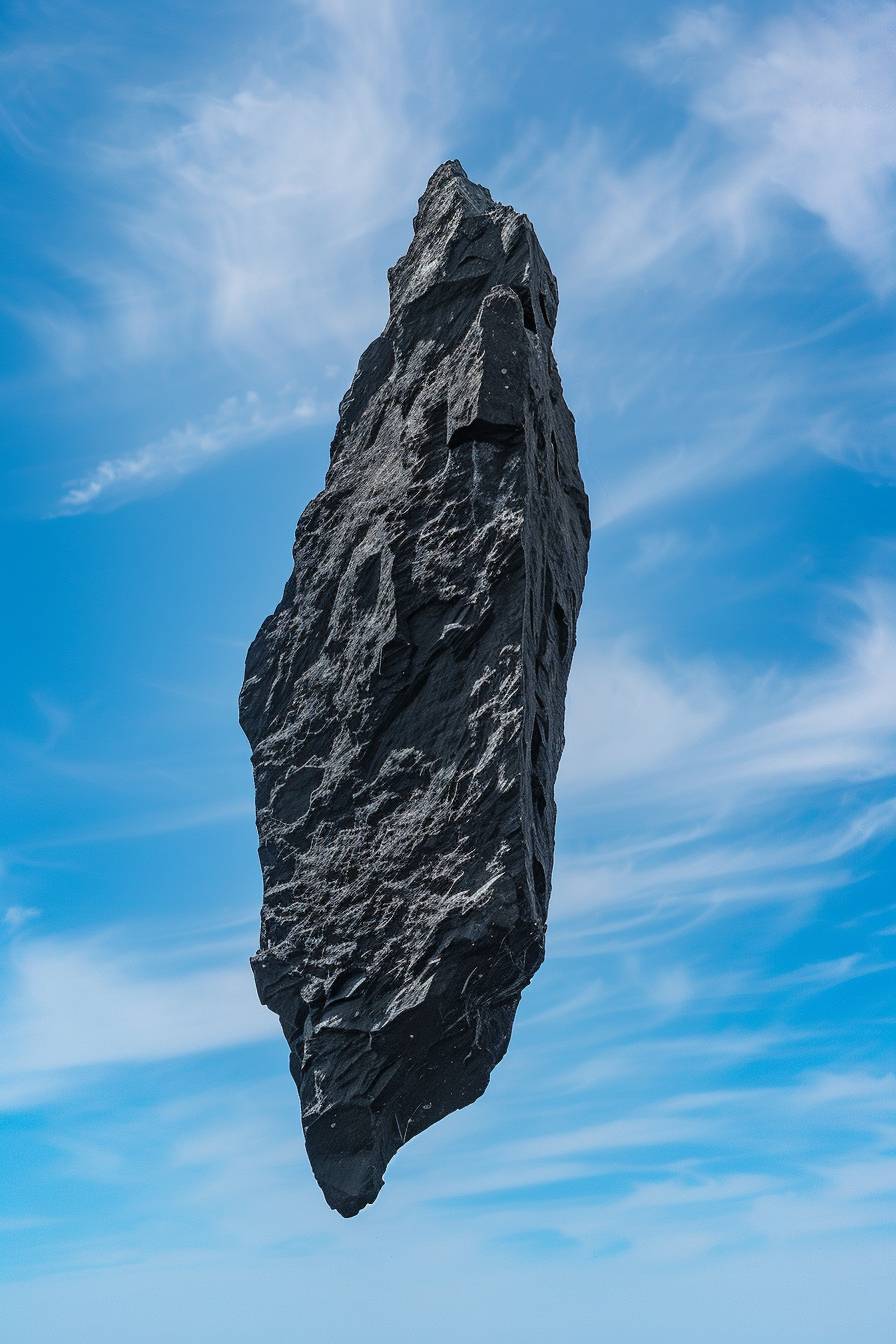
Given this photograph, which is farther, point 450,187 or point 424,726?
point 450,187

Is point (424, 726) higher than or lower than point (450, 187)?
lower

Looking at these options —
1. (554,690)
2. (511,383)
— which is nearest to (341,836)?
(554,690)

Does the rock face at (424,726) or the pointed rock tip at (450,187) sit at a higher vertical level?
the pointed rock tip at (450,187)

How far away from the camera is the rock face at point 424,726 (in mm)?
7031

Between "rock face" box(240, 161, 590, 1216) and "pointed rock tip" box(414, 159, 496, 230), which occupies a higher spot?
"pointed rock tip" box(414, 159, 496, 230)

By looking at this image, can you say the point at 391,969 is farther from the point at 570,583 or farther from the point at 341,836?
the point at 570,583

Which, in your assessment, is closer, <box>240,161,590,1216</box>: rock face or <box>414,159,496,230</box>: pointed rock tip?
<box>240,161,590,1216</box>: rock face

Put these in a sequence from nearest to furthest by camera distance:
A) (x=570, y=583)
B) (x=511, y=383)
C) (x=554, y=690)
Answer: (x=511, y=383) < (x=554, y=690) < (x=570, y=583)

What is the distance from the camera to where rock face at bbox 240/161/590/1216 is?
703 cm

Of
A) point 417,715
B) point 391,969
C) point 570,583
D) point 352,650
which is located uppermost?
point 570,583

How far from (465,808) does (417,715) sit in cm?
74

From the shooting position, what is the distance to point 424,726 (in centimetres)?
738

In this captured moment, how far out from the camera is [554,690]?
26.5 feet

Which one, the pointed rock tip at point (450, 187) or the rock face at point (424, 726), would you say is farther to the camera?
the pointed rock tip at point (450, 187)
